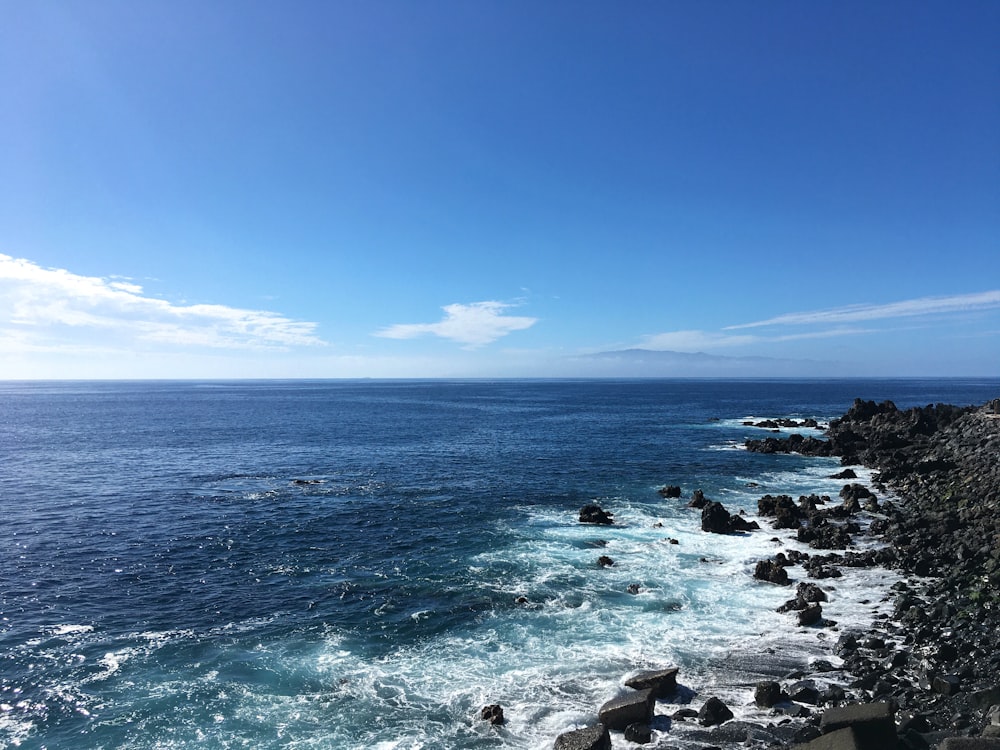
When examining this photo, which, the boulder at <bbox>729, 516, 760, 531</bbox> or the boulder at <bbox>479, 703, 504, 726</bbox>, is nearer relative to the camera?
the boulder at <bbox>479, 703, 504, 726</bbox>

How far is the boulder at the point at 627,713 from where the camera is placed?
65.2 feet

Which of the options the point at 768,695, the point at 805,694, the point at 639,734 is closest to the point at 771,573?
the point at 805,694

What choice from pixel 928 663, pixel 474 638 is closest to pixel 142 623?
pixel 474 638

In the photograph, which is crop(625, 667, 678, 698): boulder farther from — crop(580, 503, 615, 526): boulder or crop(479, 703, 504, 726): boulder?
crop(580, 503, 615, 526): boulder

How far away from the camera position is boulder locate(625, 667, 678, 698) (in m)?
21.5

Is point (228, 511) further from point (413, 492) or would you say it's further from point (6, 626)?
point (6, 626)

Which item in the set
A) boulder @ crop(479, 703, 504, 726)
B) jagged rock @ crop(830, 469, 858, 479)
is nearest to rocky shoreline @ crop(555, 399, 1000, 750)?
boulder @ crop(479, 703, 504, 726)

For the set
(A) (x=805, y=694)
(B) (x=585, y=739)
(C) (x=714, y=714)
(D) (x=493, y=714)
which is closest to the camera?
(B) (x=585, y=739)

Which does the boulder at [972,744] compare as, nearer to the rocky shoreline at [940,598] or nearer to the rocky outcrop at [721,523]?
the rocky shoreline at [940,598]

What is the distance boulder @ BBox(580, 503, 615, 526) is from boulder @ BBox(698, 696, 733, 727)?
24908 millimetres

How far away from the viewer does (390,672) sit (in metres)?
23.8

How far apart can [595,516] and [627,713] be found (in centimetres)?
2597

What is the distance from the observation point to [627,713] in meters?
19.9

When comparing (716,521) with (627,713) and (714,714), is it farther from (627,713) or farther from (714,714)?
(627,713)
